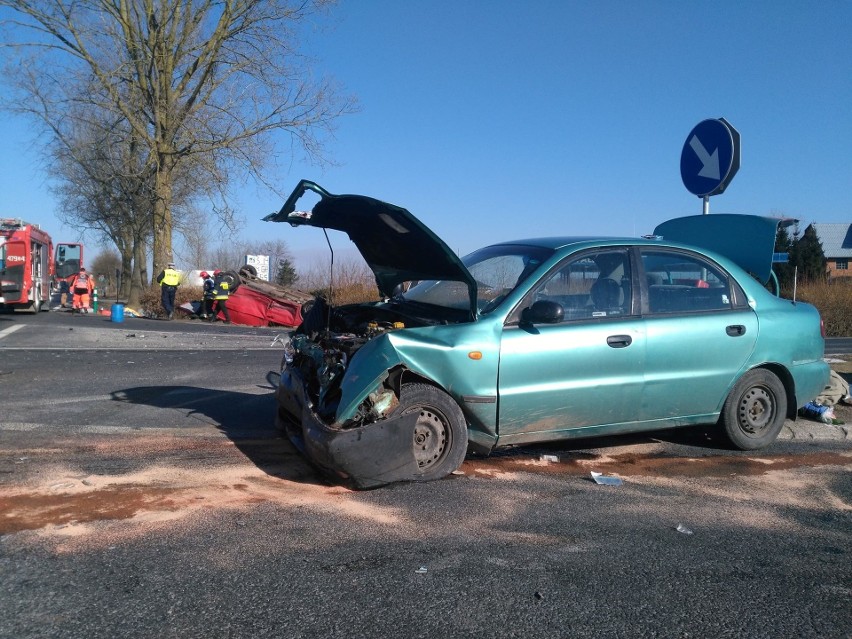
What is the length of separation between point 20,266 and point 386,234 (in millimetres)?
20243

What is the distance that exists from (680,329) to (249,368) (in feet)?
22.1

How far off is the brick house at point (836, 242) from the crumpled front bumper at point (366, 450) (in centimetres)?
7021

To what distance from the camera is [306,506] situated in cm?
445

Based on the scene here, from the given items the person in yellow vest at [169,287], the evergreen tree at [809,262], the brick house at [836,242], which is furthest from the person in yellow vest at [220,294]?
the brick house at [836,242]

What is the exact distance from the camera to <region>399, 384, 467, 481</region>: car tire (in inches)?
192

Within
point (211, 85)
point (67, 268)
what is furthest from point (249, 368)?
point (67, 268)

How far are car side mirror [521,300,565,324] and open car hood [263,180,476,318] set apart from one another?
382mm

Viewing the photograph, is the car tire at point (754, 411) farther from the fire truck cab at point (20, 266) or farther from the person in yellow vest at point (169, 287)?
the fire truck cab at point (20, 266)

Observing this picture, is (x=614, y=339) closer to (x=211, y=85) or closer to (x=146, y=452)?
(x=146, y=452)

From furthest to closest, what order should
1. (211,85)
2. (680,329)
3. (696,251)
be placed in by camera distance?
(211,85), (696,251), (680,329)

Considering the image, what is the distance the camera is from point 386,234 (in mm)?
5656

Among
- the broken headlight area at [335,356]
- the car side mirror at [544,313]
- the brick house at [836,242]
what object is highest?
the brick house at [836,242]

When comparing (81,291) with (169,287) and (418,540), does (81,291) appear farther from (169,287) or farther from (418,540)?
(418,540)

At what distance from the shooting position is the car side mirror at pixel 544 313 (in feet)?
16.5
